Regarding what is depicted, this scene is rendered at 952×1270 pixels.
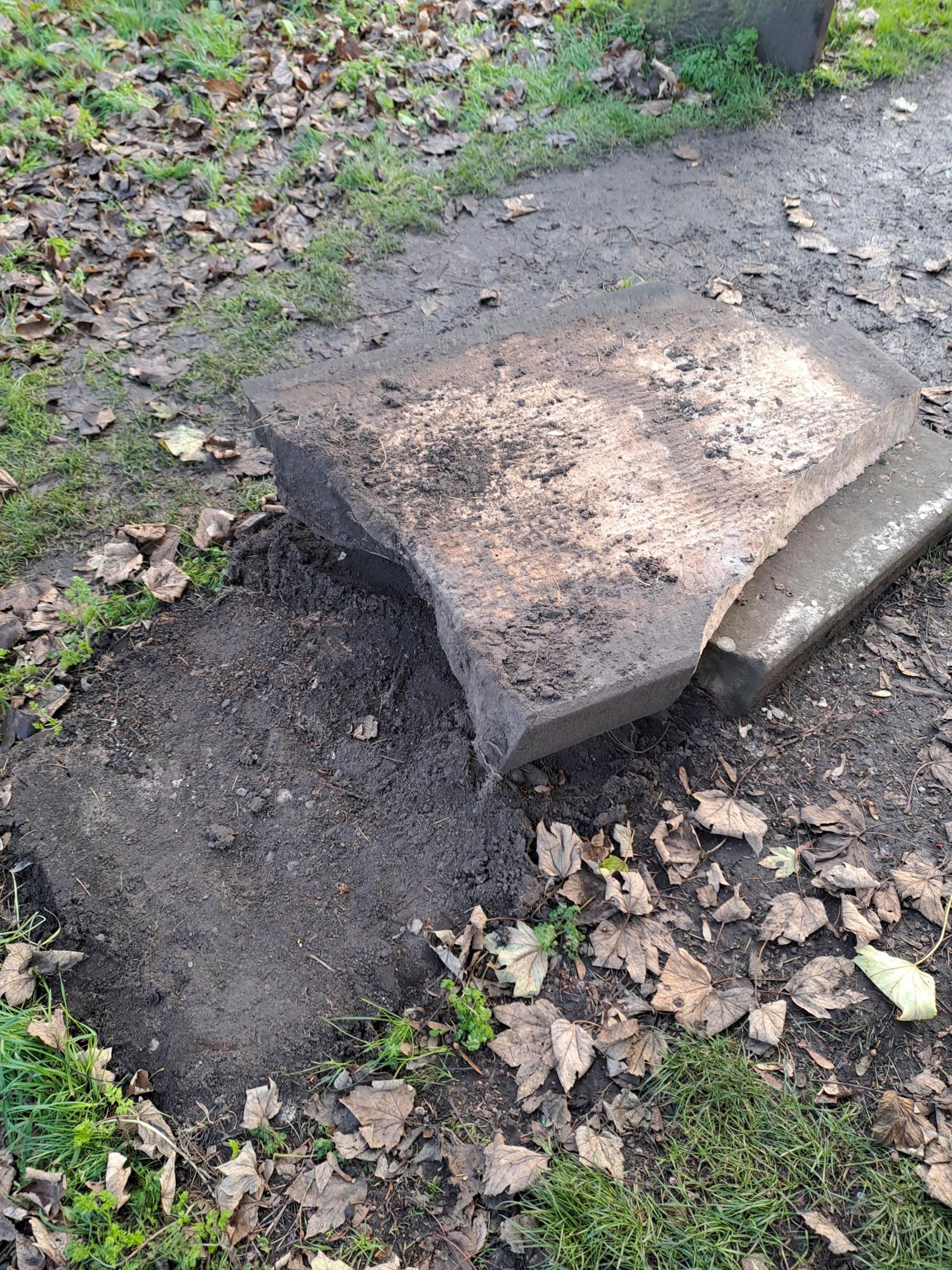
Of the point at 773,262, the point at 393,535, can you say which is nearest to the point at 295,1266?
the point at 393,535

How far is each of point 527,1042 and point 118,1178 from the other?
3.20ft

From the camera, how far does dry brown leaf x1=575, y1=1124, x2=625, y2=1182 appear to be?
6.64 feet

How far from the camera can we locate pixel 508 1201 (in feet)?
6.56

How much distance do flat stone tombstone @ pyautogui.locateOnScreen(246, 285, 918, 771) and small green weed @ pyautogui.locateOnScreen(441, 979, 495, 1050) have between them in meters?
0.58

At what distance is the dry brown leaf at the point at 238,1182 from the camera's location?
2.03 metres

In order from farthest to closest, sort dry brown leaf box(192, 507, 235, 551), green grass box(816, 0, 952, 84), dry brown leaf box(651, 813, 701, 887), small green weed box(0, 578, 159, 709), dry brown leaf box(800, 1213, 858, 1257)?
green grass box(816, 0, 952, 84) < dry brown leaf box(192, 507, 235, 551) < small green weed box(0, 578, 159, 709) < dry brown leaf box(651, 813, 701, 887) < dry brown leaf box(800, 1213, 858, 1257)

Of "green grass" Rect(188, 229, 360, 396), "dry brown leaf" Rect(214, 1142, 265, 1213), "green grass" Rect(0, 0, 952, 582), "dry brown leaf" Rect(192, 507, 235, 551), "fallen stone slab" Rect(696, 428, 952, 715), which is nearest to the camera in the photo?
"dry brown leaf" Rect(214, 1142, 265, 1213)

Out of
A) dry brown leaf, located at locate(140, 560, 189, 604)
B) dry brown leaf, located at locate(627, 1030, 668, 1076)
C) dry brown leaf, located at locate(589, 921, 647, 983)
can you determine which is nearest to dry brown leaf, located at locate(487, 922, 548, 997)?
dry brown leaf, located at locate(589, 921, 647, 983)

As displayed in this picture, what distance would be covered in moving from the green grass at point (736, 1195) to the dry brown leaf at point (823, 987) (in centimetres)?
23

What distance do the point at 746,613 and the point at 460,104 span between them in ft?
14.6

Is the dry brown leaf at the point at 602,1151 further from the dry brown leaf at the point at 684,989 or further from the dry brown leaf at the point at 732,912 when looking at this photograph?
the dry brown leaf at the point at 732,912

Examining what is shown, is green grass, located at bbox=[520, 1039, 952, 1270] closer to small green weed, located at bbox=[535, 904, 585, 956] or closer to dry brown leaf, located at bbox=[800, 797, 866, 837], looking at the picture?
small green weed, located at bbox=[535, 904, 585, 956]

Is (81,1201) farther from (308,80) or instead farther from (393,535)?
(308,80)

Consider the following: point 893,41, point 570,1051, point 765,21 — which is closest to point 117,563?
point 570,1051
